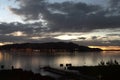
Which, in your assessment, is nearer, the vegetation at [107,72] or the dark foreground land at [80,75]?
the vegetation at [107,72]

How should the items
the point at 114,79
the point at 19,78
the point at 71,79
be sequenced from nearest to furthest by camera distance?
the point at 114,79 < the point at 71,79 < the point at 19,78

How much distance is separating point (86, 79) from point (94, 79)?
1277 millimetres

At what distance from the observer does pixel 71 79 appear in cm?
3123

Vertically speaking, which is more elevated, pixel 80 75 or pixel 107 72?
pixel 107 72

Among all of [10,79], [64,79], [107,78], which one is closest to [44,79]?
[64,79]

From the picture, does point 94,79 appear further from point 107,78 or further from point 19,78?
point 19,78

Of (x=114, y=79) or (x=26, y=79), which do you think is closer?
(x=114, y=79)

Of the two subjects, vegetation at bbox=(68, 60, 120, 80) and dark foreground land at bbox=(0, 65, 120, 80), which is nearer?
vegetation at bbox=(68, 60, 120, 80)

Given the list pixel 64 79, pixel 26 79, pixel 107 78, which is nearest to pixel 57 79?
pixel 64 79

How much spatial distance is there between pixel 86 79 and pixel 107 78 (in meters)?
3.11

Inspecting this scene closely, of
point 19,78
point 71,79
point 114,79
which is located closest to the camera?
point 114,79

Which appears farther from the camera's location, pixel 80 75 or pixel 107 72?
pixel 80 75

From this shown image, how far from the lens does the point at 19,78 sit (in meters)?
A: 33.2

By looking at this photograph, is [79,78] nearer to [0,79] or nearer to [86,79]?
[86,79]
